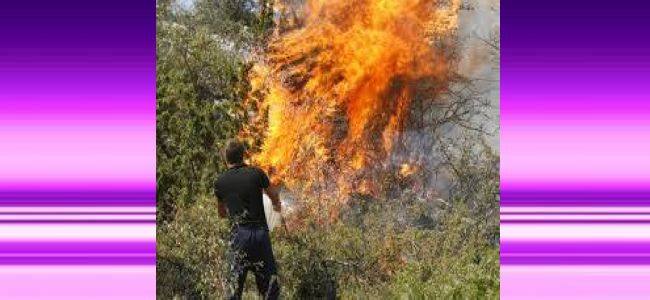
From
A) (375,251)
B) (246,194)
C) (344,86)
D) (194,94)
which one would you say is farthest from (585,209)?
(194,94)

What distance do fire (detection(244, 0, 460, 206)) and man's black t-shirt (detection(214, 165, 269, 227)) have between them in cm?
88

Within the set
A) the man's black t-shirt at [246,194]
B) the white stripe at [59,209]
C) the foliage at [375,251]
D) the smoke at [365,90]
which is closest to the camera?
the white stripe at [59,209]

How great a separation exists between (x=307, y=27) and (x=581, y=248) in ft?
9.35

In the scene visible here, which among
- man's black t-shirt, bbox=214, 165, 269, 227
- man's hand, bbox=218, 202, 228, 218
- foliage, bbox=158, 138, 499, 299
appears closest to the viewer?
man's black t-shirt, bbox=214, 165, 269, 227

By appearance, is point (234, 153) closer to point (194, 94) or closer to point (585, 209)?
point (194, 94)

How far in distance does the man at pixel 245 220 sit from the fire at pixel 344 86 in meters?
0.85

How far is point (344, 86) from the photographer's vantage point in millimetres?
7234

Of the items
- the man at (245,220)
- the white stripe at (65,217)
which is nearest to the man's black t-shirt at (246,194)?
the man at (245,220)

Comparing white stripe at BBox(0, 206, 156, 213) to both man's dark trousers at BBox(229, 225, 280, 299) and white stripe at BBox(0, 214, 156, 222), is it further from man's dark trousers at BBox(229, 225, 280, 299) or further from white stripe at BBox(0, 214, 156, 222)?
man's dark trousers at BBox(229, 225, 280, 299)

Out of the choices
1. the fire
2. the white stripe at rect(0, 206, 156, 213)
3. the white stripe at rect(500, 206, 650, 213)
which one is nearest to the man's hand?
the white stripe at rect(0, 206, 156, 213)

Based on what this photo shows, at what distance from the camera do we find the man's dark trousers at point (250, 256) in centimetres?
639

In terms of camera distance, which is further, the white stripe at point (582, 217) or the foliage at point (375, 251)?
the foliage at point (375, 251)

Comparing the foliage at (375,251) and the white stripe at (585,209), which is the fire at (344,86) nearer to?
the foliage at (375,251)

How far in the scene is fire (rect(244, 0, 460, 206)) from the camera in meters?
7.15
